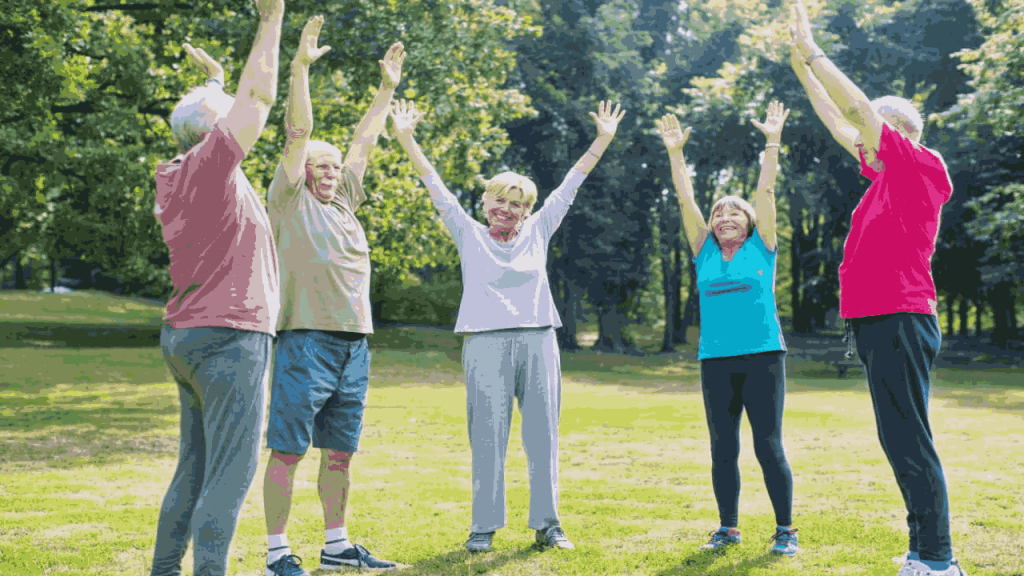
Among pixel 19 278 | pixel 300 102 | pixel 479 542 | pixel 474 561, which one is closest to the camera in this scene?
pixel 300 102

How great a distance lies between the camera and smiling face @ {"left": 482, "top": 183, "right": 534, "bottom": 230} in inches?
205

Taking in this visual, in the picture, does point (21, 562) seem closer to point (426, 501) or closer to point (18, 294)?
point (426, 501)

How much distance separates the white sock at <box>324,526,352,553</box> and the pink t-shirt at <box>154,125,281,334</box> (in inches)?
73.3

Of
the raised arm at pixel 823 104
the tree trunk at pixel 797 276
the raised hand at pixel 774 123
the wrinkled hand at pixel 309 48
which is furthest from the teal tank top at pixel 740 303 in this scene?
the tree trunk at pixel 797 276

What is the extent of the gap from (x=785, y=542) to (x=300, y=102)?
142 inches

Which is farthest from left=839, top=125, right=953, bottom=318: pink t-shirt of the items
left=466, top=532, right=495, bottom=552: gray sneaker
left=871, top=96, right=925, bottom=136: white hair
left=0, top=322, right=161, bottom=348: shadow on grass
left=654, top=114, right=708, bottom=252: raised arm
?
left=0, top=322, right=161, bottom=348: shadow on grass

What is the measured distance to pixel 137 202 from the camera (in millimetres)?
15938

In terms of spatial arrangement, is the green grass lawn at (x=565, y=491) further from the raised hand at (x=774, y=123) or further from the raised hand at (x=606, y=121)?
the raised hand at (x=606, y=121)

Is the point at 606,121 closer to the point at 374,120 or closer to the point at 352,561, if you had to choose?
the point at 374,120

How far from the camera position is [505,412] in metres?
5.16

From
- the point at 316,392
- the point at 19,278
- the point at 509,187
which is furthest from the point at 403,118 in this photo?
the point at 19,278

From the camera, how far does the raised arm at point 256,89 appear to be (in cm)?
313

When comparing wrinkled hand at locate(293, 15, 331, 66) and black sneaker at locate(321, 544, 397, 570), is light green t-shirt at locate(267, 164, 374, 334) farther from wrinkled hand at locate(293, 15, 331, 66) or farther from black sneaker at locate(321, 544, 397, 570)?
black sneaker at locate(321, 544, 397, 570)

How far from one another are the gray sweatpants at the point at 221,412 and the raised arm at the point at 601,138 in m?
2.70
